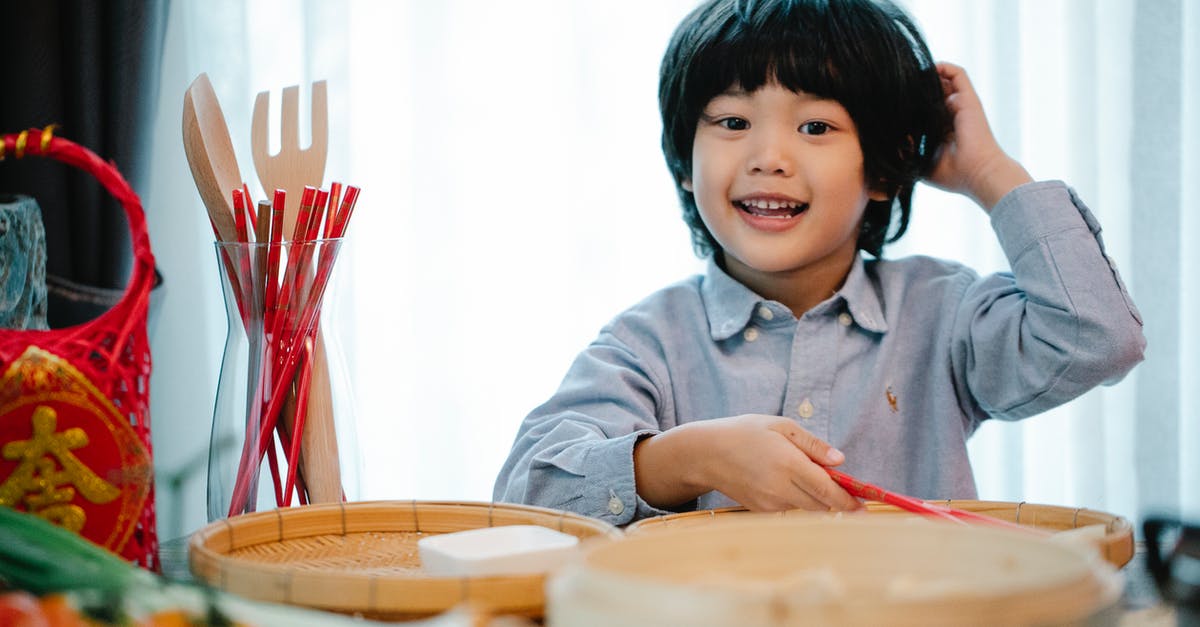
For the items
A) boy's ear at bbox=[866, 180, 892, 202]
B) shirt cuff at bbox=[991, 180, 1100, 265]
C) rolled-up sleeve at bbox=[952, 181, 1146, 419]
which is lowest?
rolled-up sleeve at bbox=[952, 181, 1146, 419]

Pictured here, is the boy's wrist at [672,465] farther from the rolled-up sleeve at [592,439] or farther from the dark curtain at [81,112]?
the dark curtain at [81,112]

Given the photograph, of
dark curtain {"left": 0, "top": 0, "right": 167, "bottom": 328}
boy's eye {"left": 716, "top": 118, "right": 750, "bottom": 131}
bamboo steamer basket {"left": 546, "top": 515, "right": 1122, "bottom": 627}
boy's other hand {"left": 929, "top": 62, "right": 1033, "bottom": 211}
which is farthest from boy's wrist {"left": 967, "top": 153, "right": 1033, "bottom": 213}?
dark curtain {"left": 0, "top": 0, "right": 167, "bottom": 328}

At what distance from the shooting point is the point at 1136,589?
2.00 ft

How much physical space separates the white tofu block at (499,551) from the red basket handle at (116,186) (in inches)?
8.2

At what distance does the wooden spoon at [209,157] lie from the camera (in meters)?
0.79

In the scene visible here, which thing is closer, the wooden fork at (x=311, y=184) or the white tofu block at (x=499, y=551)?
the white tofu block at (x=499, y=551)

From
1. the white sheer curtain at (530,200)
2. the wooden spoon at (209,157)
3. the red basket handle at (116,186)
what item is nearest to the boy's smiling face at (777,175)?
the wooden spoon at (209,157)

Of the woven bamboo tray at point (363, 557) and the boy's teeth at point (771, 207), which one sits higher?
the boy's teeth at point (771, 207)

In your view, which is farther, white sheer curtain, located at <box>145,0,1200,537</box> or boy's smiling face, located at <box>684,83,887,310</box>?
white sheer curtain, located at <box>145,0,1200,537</box>

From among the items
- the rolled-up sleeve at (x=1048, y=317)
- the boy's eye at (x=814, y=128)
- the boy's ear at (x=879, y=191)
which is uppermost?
the boy's eye at (x=814, y=128)

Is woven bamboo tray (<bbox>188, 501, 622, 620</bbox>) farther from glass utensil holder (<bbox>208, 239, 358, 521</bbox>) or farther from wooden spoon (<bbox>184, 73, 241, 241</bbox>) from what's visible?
wooden spoon (<bbox>184, 73, 241, 241</bbox>)

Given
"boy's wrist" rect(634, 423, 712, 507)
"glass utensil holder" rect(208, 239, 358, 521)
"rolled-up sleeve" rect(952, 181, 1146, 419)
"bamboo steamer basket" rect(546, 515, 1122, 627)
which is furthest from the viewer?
"rolled-up sleeve" rect(952, 181, 1146, 419)

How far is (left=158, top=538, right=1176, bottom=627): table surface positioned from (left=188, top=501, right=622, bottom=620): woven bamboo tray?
5cm

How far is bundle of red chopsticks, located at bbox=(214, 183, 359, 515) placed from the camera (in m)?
0.76
